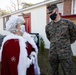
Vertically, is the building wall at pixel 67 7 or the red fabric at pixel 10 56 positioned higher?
the building wall at pixel 67 7

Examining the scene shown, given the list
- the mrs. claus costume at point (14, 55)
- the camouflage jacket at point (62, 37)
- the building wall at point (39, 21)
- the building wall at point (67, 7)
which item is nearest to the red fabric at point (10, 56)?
the mrs. claus costume at point (14, 55)

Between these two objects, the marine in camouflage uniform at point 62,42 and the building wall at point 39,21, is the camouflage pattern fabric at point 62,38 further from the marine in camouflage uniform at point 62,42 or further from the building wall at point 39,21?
the building wall at point 39,21

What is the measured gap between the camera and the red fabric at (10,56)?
2787 millimetres

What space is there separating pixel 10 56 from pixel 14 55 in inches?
2.6

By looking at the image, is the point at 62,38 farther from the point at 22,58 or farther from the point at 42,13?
the point at 42,13

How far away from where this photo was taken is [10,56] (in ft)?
9.15

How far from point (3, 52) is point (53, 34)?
141 centimetres

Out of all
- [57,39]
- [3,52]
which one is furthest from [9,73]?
[57,39]

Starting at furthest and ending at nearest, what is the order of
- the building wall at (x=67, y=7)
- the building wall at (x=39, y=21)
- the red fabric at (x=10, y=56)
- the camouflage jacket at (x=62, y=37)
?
the building wall at (x=39, y=21) < the building wall at (x=67, y=7) < the camouflage jacket at (x=62, y=37) < the red fabric at (x=10, y=56)

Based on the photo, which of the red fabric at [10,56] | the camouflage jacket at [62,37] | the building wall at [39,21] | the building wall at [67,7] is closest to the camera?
the red fabric at [10,56]

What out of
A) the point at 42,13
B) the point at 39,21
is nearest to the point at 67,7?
the point at 42,13

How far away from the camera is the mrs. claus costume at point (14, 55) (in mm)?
2796

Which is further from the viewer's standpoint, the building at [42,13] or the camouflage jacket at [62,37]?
the building at [42,13]

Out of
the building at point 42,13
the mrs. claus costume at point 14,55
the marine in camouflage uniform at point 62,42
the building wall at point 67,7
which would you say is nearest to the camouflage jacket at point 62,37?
the marine in camouflage uniform at point 62,42
